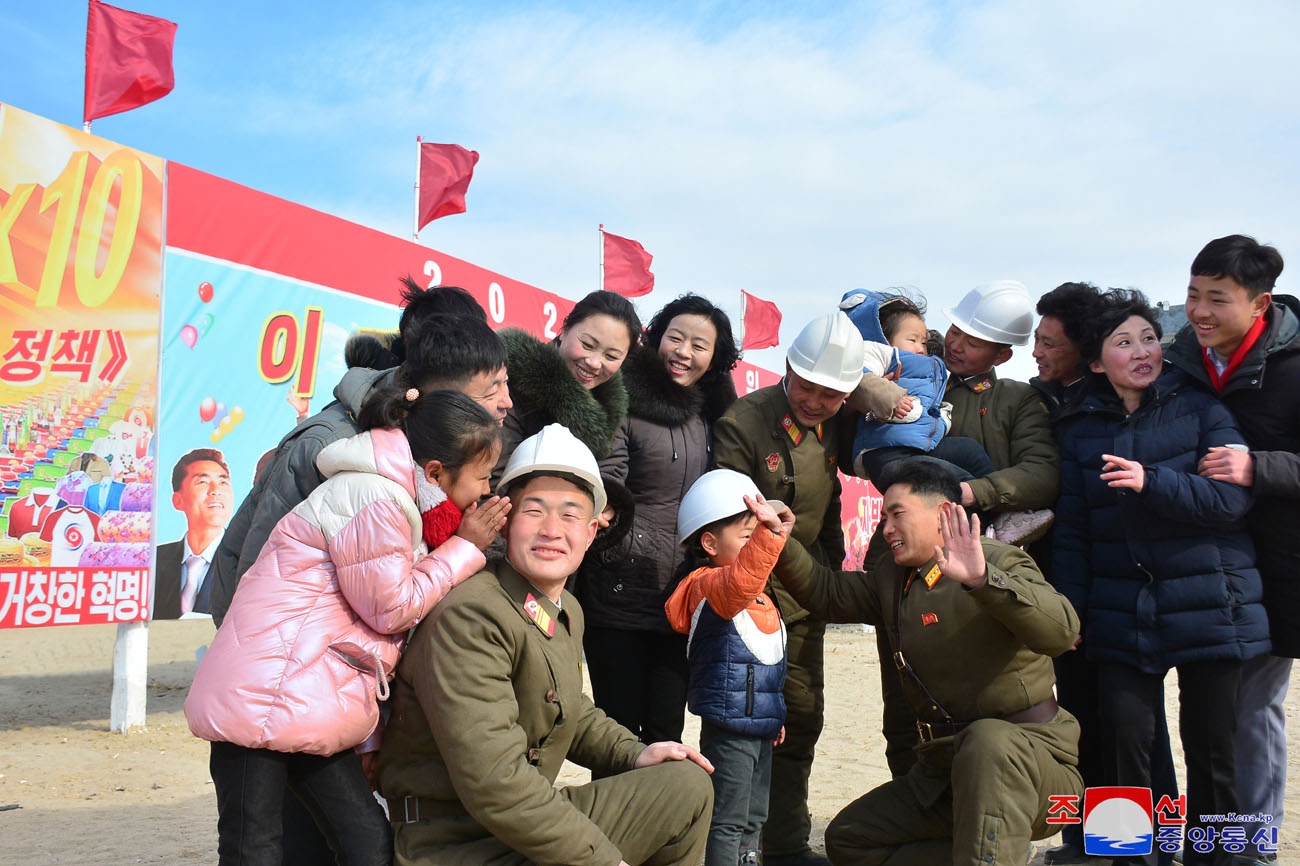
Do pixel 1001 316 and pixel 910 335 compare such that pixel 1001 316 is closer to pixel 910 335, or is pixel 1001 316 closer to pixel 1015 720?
pixel 910 335

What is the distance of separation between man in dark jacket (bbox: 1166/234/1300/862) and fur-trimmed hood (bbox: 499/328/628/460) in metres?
2.28

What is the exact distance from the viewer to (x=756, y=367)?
15.6 meters

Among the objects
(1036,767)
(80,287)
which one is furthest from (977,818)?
(80,287)

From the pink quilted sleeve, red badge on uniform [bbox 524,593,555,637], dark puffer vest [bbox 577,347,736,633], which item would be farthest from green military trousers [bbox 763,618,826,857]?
the pink quilted sleeve

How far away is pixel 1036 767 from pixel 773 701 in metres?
0.91

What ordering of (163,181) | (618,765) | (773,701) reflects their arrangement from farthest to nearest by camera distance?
(163,181)
(773,701)
(618,765)

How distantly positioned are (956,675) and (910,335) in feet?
5.21

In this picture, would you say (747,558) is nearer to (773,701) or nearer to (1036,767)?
(773,701)

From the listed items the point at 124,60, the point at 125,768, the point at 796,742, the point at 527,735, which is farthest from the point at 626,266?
the point at 527,735

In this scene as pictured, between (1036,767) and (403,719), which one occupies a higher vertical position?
(403,719)

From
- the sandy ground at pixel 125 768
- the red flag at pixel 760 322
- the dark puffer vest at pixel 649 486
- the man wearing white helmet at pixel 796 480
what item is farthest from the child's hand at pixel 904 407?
the red flag at pixel 760 322

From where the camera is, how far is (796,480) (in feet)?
13.7

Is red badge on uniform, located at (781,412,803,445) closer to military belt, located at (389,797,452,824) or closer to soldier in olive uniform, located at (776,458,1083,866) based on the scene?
soldier in olive uniform, located at (776,458,1083,866)

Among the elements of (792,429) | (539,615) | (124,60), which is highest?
(124,60)
